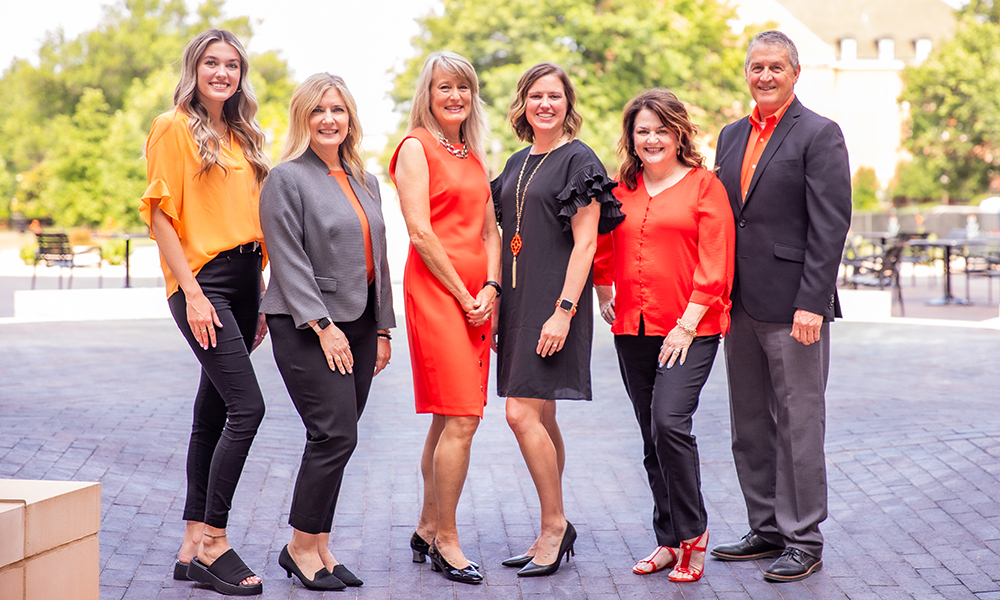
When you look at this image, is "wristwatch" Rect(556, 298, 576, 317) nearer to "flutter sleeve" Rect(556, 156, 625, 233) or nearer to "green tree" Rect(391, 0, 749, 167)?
"flutter sleeve" Rect(556, 156, 625, 233)

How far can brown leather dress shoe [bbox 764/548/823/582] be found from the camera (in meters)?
3.85

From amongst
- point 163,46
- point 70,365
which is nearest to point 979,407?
point 70,365

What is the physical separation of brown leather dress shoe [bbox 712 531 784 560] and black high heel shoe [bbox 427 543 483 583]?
1.09m

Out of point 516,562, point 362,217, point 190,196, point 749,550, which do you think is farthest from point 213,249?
point 749,550

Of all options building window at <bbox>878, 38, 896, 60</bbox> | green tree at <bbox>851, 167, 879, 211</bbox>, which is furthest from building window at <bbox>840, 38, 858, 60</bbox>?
green tree at <bbox>851, 167, 879, 211</bbox>

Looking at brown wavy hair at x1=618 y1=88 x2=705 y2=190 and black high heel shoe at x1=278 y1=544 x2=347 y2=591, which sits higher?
brown wavy hair at x1=618 y1=88 x2=705 y2=190

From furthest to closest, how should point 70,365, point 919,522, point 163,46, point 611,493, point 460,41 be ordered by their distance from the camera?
point 163,46 < point 460,41 < point 70,365 < point 611,493 < point 919,522

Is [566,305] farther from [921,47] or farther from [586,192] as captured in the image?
[921,47]

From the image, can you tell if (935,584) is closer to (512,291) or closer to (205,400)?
(512,291)

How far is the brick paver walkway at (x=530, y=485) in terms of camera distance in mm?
3842

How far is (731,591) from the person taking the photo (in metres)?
3.75

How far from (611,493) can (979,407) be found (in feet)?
11.2

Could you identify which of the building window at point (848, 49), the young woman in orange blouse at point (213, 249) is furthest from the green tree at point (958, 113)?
the young woman in orange blouse at point (213, 249)

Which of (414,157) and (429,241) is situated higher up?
(414,157)
